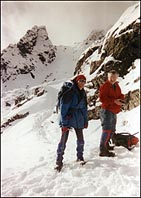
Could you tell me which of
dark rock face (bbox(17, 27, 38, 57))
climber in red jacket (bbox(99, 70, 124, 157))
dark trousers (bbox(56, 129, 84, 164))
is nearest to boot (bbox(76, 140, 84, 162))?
dark trousers (bbox(56, 129, 84, 164))

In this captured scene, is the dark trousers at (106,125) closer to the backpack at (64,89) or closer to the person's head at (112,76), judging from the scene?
the person's head at (112,76)

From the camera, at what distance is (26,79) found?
1.41m

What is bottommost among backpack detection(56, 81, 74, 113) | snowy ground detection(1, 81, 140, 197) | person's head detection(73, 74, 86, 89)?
snowy ground detection(1, 81, 140, 197)

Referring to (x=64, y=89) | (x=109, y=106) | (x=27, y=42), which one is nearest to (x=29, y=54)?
(x=27, y=42)

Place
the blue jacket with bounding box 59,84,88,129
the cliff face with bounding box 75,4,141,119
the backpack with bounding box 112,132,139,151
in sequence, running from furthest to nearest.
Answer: the backpack with bounding box 112,132,139,151, the cliff face with bounding box 75,4,141,119, the blue jacket with bounding box 59,84,88,129

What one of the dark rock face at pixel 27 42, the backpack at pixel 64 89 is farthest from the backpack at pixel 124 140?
the dark rock face at pixel 27 42

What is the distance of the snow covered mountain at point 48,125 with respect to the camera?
1306 mm

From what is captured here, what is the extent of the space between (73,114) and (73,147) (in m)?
0.15

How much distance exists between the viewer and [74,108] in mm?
1290

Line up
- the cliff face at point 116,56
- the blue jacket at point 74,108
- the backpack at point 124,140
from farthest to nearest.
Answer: the backpack at point 124,140 → the cliff face at point 116,56 → the blue jacket at point 74,108

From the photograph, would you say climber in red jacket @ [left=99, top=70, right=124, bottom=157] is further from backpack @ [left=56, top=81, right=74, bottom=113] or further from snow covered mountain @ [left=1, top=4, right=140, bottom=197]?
backpack @ [left=56, top=81, right=74, bottom=113]

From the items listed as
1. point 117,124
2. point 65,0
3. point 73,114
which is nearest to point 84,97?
point 73,114

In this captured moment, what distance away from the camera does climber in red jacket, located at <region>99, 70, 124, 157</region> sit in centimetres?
141

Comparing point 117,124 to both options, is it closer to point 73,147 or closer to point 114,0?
point 73,147
